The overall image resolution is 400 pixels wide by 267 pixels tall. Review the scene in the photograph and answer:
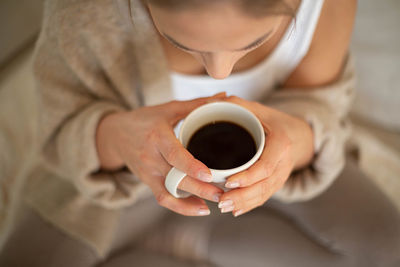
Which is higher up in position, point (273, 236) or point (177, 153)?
point (177, 153)

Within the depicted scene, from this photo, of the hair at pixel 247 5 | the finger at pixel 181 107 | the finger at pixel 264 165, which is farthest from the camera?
the finger at pixel 181 107

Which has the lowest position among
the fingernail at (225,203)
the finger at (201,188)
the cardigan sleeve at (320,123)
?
the cardigan sleeve at (320,123)

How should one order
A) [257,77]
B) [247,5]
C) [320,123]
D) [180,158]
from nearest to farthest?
1. [247,5]
2. [180,158]
3. [320,123]
4. [257,77]

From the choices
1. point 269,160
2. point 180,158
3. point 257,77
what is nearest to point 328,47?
point 257,77

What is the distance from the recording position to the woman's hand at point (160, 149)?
48 centimetres

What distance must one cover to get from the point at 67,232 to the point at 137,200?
0.19 meters

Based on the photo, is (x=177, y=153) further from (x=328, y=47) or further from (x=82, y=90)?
(x=328, y=47)

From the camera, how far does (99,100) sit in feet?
2.49

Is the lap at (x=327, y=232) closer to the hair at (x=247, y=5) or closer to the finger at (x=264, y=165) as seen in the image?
the finger at (x=264, y=165)

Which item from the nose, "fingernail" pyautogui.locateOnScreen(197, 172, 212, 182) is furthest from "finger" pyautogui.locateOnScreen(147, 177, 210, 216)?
the nose

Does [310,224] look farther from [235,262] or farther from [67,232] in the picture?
[67,232]

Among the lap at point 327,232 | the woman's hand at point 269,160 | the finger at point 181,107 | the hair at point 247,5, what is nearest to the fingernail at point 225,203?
the woman's hand at point 269,160

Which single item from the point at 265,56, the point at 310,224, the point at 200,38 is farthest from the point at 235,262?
the point at 200,38

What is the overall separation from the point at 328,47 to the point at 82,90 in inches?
23.2
